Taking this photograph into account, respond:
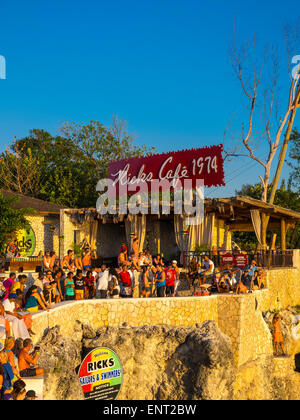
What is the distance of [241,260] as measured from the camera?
17.2 m

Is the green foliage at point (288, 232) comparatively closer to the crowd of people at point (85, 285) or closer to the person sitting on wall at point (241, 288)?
the crowd of people at point (85, 285)

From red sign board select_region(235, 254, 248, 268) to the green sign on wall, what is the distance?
441 inches

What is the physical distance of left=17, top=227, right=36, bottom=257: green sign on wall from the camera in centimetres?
2345

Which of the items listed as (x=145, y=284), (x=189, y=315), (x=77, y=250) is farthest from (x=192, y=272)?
(x=77, y=250)

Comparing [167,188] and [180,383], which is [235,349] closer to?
[180,383]

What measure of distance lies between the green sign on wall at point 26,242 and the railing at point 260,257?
26.5 feet

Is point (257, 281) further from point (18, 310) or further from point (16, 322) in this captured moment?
point (16, 322)

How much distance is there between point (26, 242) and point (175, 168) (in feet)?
27.6

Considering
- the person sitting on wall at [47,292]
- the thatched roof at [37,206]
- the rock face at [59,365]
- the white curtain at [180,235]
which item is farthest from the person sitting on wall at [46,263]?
the thatched roof at [37,206]

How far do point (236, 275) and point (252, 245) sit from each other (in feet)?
58.5

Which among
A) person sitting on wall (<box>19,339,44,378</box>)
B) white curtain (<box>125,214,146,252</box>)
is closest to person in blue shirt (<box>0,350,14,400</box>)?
person sitting on wall (<box>19,339,44,378</box>)

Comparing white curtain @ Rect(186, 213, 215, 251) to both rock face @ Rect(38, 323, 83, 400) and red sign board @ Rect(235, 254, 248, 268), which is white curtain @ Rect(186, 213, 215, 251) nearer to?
red sign board @ Rect(235, 254, 248, 268)

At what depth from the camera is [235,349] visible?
15.1 meters

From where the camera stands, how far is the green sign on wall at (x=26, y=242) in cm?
2345
